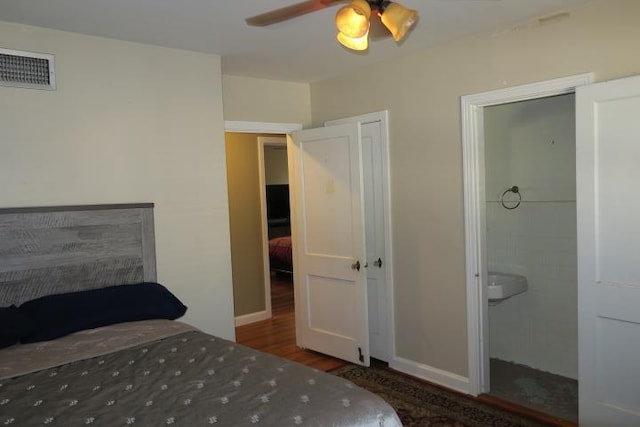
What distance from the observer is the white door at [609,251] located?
2535 mm

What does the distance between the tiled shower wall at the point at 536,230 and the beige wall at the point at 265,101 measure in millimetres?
1603

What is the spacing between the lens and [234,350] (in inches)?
90.3

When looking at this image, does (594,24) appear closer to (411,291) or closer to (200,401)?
(411,291)

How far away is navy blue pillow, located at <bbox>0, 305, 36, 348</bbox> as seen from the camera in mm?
2324

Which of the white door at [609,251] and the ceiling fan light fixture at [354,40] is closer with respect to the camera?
the ceiling fan light fixture at [354,40]

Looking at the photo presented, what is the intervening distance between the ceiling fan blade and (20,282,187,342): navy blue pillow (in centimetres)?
168

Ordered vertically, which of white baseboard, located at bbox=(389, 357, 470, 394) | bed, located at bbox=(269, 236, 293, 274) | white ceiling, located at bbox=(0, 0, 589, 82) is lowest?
white baseboard, located at bbox=(389, 357, 470, 394)

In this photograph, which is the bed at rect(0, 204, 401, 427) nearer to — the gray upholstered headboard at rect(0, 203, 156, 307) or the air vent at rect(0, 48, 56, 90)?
the gray upholstered headboard at rect(0, 203, 156, 307)

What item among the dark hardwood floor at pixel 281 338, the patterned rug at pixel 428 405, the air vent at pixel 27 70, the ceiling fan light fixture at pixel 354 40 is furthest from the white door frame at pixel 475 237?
the air vent at pixel 27 70

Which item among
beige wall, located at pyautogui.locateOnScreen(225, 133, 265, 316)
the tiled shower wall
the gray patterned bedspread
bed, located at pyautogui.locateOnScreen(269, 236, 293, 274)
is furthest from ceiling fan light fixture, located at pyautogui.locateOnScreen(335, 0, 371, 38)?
bed, located at pyautogui.locateOnScreen(269, 236, 293, 274)

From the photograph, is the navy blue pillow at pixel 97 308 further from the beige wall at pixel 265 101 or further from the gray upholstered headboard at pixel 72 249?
the beige wall at pixel 265 101

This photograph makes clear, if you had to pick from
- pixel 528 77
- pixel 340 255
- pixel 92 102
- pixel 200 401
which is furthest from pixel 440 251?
pixel 92 102

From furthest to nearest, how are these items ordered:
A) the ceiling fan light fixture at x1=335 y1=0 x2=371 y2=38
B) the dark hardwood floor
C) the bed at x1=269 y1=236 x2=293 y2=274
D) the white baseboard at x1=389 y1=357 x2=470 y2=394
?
the bed at x1=269 y1=236 x2=293 y2=274 < the dark hardwood floor < the white baseboard at x1=389 y1=357 x2=470 y2=394 < the ceiling fan light fixture at x1=335 y1=0 x2=371 y2=38

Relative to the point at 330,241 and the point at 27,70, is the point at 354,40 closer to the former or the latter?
the point at 27,70
